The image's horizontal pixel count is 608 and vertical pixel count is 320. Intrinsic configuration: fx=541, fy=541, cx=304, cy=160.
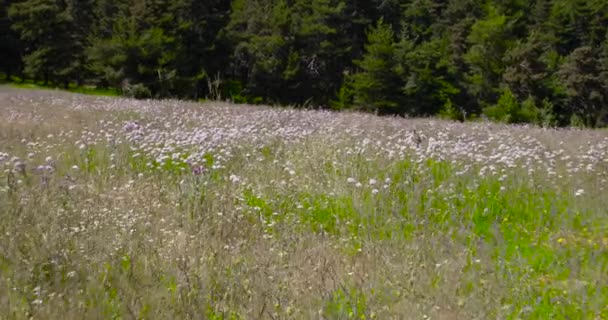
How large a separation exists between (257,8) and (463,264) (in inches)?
1763

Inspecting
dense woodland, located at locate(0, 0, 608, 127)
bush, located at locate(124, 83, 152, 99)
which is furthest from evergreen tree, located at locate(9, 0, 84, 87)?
bush, located at locate(124, 83, 152, 99)

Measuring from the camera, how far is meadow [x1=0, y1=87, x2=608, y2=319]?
9.94ft

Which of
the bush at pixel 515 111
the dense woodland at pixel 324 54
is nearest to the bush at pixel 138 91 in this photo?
the dense woodland at pixel 324 54

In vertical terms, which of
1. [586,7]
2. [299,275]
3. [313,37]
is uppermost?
[586,7]

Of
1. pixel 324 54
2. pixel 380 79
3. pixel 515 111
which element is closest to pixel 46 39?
pixel 324 54

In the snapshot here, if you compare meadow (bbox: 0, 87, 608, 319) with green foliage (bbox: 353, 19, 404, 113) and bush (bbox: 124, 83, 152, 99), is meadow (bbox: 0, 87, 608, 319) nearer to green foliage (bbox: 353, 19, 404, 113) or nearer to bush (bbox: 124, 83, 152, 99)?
bush (bbox: 124, 83, 152, 99)

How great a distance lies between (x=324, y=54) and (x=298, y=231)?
43709 mm

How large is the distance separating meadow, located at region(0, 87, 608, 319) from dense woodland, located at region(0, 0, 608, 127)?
3271cm

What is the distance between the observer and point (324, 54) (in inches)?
1844

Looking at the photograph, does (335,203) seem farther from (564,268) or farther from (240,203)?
(564,268)

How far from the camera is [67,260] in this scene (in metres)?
3.15

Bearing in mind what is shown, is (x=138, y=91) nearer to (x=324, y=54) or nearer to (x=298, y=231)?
(x=298, y=231)

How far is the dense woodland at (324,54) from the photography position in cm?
4012

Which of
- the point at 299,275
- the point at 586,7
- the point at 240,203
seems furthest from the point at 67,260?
the point at 586,7
